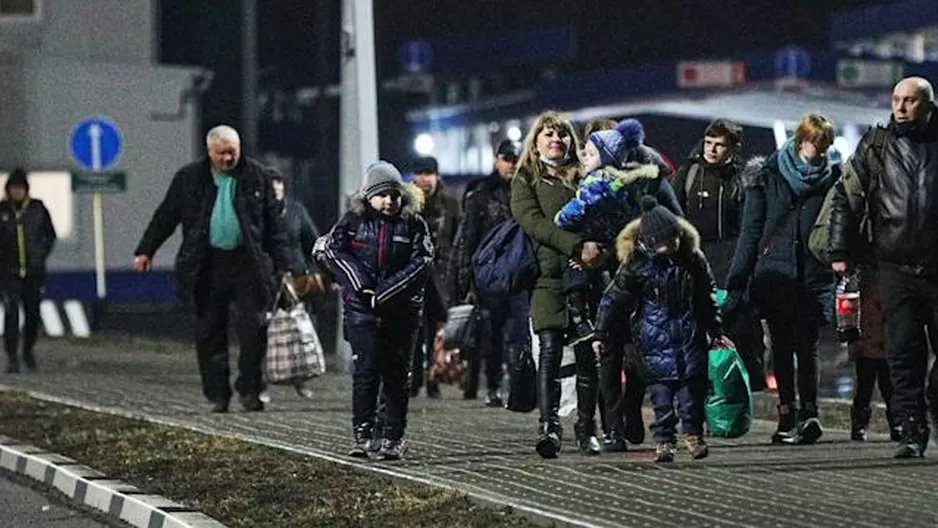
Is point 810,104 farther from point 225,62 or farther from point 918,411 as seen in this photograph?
point 225,62

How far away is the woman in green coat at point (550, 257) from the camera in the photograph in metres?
12.4

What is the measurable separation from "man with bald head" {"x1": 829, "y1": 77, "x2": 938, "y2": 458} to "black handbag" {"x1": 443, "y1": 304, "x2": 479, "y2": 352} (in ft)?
13.7

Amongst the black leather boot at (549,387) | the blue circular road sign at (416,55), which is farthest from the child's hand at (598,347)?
the blue circular road sign at (416,55)

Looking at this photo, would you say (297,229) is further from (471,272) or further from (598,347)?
(598,347)

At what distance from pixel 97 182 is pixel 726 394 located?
1834cm

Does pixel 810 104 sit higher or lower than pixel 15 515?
higher

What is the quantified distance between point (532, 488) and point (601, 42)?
54752 mm

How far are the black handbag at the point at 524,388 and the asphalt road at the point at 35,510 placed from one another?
89.7 inches

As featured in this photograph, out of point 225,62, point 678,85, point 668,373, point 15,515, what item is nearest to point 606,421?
point 668,373

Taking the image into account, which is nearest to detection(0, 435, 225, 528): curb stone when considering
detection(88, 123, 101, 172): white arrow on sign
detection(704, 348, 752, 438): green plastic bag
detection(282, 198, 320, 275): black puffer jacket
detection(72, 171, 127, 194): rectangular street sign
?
detection(704, 348, 752, 438): green plastic bag

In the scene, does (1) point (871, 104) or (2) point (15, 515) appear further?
(1) point (871, 104)

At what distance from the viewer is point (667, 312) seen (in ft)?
38.8

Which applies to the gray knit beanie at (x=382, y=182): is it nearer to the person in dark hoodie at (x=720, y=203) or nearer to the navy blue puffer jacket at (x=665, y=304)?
the navy blue puffer jacket at (x=665, y=304)

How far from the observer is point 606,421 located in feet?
42.1
